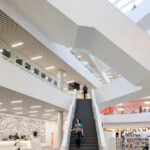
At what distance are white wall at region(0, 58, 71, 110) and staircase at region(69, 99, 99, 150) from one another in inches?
66.8

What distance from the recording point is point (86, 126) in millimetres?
11125

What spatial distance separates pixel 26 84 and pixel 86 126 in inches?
146

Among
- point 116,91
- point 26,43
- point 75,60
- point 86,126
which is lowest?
point 86,126

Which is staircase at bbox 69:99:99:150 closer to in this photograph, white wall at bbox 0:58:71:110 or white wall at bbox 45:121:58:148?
white wall at bbox 0:58:71:110

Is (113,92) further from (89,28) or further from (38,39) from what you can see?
(89,28)

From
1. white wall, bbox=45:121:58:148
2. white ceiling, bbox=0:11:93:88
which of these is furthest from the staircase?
white wall, bbox=45:121:58:148

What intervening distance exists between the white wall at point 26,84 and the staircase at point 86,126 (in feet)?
5.57

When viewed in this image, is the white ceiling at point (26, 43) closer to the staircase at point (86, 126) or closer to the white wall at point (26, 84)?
the white wall at point (26, 84)

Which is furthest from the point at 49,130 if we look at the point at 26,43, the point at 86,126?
the point at 86,126

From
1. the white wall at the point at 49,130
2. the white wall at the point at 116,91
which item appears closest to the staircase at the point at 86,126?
the white wall at the point at 116,91

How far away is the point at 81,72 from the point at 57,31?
1319 centimetres

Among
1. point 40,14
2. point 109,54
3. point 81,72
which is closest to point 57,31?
point 40,14

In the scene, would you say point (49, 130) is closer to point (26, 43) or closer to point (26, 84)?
point (26, 43)

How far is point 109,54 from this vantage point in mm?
7113
